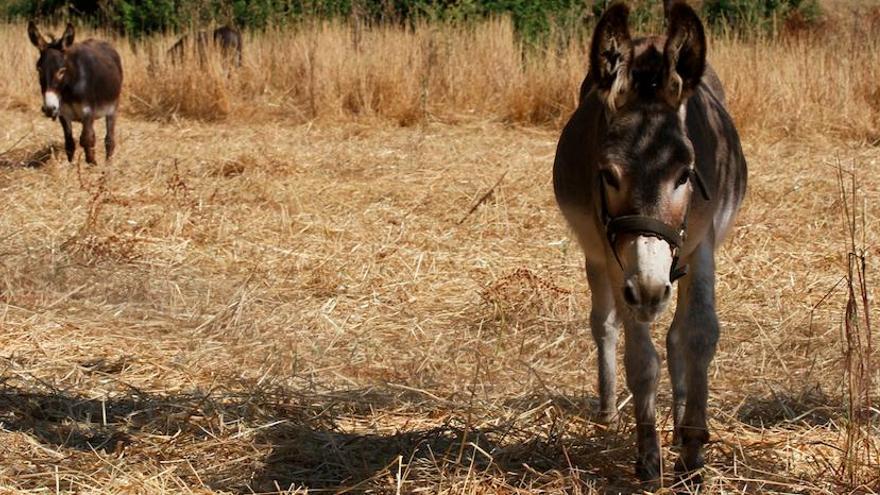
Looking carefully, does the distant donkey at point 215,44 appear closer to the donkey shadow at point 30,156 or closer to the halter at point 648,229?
the donkey shadow at point 30,156

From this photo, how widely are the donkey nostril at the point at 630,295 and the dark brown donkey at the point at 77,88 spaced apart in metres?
9.18

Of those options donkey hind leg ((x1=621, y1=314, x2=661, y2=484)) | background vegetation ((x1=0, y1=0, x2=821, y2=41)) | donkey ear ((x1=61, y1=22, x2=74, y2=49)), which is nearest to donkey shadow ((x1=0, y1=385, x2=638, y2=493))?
donkey hind leg ((x1=621, y1=314, x2=661, y2=484))

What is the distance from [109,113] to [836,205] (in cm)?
766

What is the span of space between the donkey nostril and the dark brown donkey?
30.1ft

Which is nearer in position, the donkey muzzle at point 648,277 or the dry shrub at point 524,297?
the donkey muzzle at point 648,277

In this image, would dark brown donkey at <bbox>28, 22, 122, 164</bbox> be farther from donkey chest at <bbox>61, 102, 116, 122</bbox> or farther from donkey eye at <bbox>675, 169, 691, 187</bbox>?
donkey eye at <bbox>675, 169, 691, 187</bbox>

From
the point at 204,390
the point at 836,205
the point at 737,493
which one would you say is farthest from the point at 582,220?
the point at 836,205

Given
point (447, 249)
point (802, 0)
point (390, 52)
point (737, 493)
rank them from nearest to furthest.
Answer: point (737, 493)
point (447, 249)
point (390, 52)
point (802, 0)

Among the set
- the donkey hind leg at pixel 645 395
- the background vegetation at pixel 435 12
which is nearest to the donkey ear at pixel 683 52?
the donkey hind leg at pixel 645 395

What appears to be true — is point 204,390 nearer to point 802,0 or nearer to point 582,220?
point 582,220

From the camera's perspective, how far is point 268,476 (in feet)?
12.7

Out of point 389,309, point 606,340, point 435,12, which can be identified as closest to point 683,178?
point 606,340

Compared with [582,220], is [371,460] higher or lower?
lower

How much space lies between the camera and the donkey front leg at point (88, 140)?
441 inches
